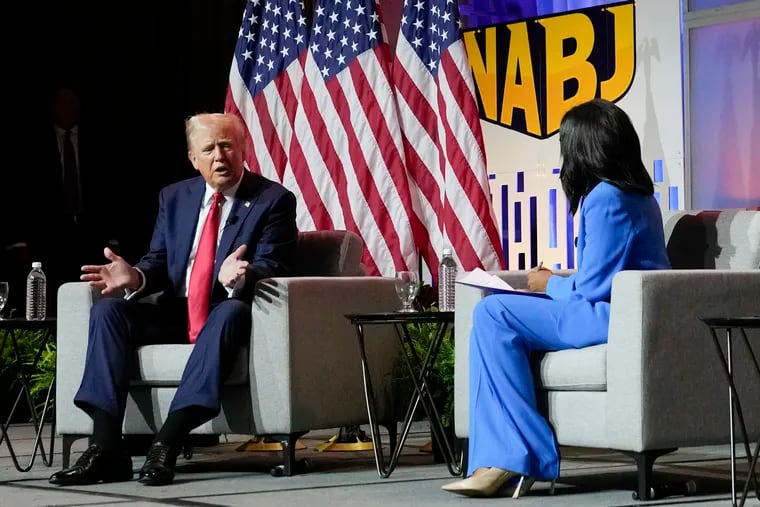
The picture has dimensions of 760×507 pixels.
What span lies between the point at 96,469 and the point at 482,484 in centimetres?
124

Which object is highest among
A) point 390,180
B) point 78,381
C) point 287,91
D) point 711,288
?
point 287,91

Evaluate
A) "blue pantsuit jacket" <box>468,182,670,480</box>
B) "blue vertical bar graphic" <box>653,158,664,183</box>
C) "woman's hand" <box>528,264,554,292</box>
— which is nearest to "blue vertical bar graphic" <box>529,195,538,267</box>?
"blue vertical bar graphic" <box>653,158,664,183</box>

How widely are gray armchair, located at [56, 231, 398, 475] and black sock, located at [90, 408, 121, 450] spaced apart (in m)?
0.27

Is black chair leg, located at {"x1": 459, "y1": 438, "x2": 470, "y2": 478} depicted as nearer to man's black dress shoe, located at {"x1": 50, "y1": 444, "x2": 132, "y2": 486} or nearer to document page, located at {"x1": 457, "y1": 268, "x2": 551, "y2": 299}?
document page, located at {"x1": 457, "y1": 268, "x2": 551, "y2": 299}

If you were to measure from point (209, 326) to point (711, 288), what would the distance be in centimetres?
154

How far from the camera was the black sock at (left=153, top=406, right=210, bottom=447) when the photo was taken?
3.81 meters

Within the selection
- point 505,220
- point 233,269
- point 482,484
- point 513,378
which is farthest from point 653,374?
point 505,220

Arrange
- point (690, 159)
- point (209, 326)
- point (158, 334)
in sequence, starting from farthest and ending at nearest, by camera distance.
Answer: point (690, 159) → point (158, 334) → point (209, 326)

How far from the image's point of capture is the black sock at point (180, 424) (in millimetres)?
→ 3814

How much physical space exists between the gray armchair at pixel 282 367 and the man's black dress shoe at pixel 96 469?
313mm

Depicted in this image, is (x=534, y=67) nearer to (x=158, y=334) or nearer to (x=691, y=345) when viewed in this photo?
(x=158, y=334)

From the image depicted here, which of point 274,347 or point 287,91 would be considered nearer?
point 274,347

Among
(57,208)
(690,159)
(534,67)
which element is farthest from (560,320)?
(57,208)

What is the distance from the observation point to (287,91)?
676 centimetres
